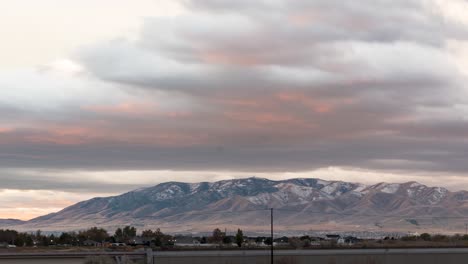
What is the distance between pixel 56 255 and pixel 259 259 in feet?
88.3

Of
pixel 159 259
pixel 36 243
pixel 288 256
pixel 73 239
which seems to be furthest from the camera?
pixel 73 239

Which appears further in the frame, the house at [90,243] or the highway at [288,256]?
the house at [90,243]

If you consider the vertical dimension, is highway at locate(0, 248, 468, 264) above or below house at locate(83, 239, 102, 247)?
below

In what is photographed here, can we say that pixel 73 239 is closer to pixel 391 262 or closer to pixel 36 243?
pixel 36 243

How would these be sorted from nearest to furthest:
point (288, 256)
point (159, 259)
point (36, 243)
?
point (159, 259), point (288, 256), point (36, 243)

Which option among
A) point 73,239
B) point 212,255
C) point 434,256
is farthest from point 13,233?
point 434,256

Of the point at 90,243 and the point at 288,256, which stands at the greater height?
the point at 90,243

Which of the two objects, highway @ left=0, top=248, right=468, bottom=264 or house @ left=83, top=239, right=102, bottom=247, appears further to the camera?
house @ left=83, top=239, right=102, bottom=247

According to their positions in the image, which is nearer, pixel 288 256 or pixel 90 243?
pixel 288 256

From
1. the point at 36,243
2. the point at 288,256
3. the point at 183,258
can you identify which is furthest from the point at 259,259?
the point at 36,243

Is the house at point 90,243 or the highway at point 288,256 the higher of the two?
the house at point 90,243

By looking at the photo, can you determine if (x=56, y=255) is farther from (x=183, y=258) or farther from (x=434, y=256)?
(x=434, y=256)

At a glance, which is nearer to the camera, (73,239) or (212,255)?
(212,255)

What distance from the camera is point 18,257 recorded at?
87625 millimetres
